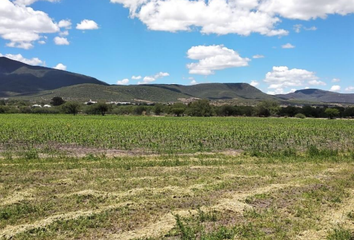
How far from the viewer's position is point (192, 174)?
12.0m

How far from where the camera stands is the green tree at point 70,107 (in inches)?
4193

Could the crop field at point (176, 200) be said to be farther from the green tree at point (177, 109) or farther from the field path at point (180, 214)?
the green tree at point (177, 109)

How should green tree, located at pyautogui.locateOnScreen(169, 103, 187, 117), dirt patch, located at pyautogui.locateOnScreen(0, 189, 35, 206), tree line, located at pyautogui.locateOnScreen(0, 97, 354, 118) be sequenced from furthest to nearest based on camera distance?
green tree, located at pyautogui.locateOnScreen(169, 103, 187, 117) → tree line, located at pyautogui.locateOnScreen(0, 97, 354, 118) → dirt patch, located at pyautogui.locateOnScreen(0, 189, 35, 206)

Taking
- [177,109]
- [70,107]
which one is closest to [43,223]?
[70,107]

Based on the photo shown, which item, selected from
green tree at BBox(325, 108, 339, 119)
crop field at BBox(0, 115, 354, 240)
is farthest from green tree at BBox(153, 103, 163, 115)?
crop field at BBox(0, 115, 354, 240)

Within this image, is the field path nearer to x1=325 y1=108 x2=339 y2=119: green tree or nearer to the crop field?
the crop field

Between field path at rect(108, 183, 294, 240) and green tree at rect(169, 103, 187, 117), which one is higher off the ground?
green tree at rect(169, 103, 187, 117)

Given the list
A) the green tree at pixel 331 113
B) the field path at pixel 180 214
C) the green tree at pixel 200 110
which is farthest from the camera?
the green tree at pixel 200 110

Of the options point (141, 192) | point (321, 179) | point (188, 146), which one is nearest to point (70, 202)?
point (141, 192)

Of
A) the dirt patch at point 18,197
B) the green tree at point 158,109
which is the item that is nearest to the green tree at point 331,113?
the green tree at point 158,109

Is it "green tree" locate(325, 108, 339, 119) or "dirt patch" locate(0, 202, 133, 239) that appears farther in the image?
"green tree" locate(325, 108, 339, 119)

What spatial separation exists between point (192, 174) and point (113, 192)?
151 inches

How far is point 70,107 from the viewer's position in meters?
107

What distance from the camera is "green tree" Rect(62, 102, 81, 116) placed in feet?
349
